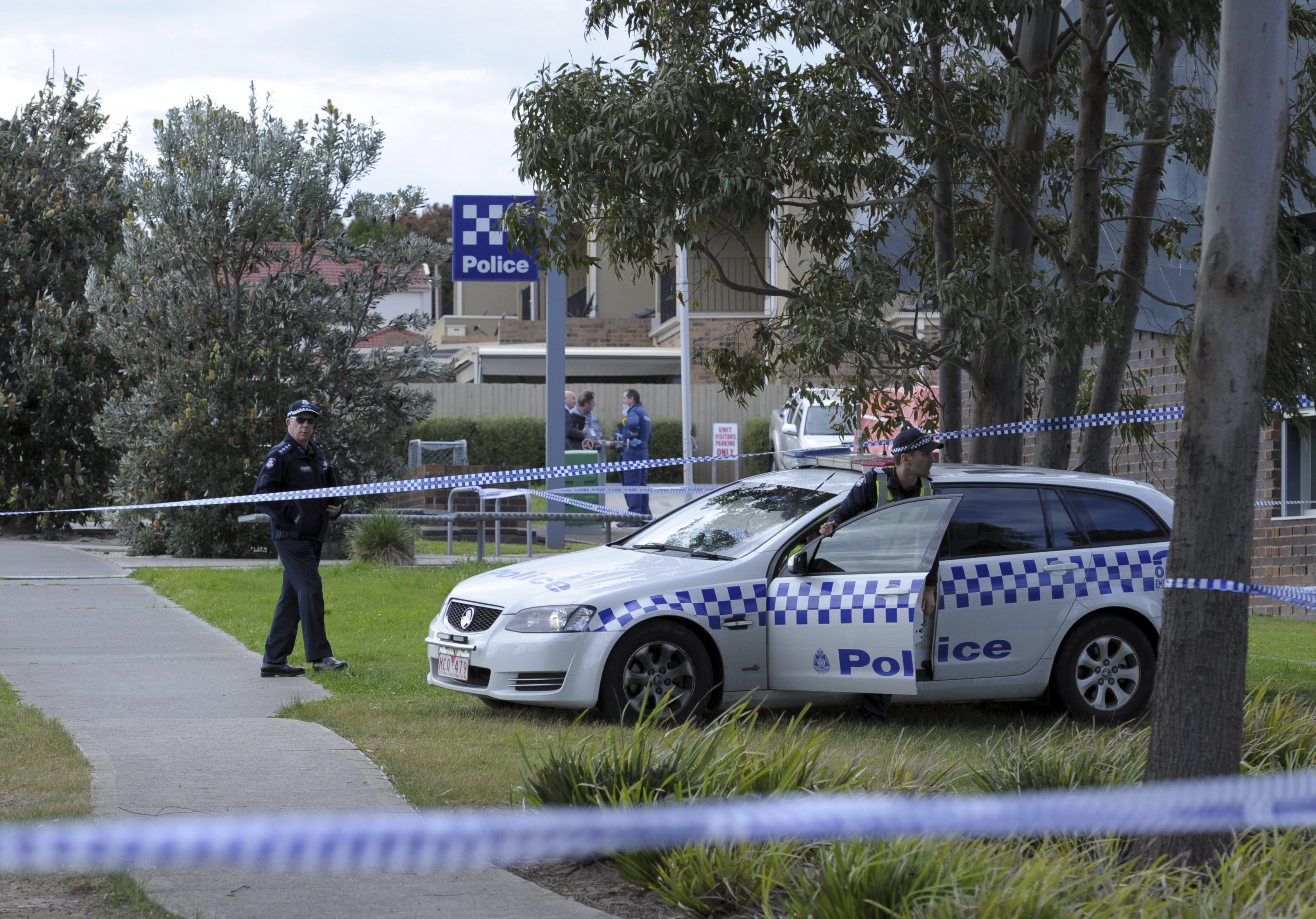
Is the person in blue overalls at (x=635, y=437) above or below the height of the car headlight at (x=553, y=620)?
above

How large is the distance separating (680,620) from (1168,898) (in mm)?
3902

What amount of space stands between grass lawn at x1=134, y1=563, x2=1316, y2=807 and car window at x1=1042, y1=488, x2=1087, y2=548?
1.01 meters

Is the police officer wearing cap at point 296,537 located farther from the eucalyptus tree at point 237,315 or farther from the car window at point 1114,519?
the eucalyptus tree at point 237,315

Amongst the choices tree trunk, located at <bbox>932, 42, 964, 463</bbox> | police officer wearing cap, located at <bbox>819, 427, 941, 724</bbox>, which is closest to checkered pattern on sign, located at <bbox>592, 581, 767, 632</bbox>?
police officer wearing cap, located at <bbox>819, 427, 941, 724</bbox>

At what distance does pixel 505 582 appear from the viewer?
833 cm

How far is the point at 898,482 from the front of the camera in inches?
332

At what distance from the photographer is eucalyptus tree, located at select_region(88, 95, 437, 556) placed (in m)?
17.3

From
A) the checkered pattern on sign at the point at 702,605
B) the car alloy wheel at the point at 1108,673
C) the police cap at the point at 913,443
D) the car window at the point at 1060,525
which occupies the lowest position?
the car alloy wheel at the point at 1108,673

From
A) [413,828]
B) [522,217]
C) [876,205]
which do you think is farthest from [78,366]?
[413,828]

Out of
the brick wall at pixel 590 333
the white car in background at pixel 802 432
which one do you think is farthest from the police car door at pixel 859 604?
the brick wall at pixel 590 333

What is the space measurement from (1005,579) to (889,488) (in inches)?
31.4

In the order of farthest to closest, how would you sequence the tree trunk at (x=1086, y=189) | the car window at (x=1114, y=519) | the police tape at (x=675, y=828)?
the tree trunk at (x=1086, y=189)
the car window at (x=1114, y=519)
the police tape at (x=675, y=828)

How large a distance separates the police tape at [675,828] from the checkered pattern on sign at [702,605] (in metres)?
2.71

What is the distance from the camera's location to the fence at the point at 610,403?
3406 cm
